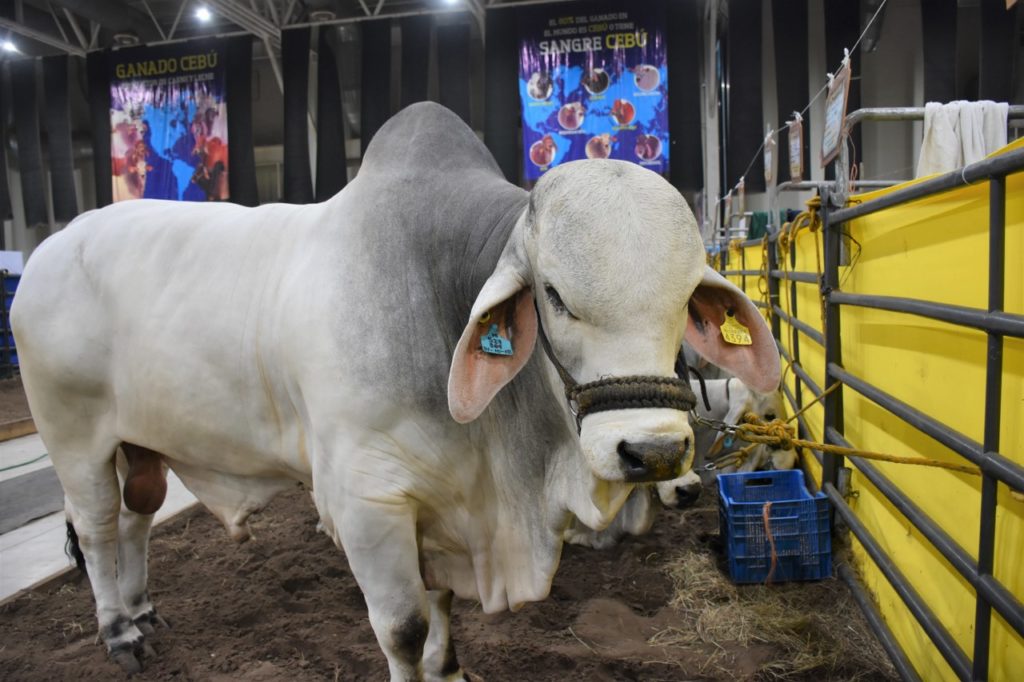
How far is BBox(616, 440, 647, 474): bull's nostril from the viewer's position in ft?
4.95

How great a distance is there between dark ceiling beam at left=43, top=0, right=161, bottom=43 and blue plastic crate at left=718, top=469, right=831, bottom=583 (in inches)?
556

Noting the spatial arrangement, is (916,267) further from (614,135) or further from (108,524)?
(614,135)

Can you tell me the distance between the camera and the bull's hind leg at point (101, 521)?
2.97 m

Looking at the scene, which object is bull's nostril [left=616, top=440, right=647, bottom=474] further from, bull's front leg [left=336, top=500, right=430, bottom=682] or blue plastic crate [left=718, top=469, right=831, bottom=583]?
blue plastic crate [left=718, top=469, right=831, bottom=583]

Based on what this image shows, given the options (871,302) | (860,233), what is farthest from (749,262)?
(871,302)

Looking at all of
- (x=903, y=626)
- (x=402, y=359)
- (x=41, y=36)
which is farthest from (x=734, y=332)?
(x=41, y=36)

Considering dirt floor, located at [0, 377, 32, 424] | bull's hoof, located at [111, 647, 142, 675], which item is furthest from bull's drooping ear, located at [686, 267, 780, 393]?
dirt floor, located at [0, 377, 32, 424]

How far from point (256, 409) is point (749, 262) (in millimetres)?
5617

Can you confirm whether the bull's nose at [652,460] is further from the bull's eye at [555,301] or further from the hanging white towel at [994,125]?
the hanging white towel at [994,125]

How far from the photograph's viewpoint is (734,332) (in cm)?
194

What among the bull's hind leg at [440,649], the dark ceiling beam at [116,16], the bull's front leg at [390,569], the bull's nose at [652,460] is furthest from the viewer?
the dark ceiling beam at [116,16]

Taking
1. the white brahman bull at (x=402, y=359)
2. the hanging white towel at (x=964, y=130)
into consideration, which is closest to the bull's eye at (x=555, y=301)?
the white brahman bull at (x=402, y=359)

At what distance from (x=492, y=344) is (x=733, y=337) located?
64 centimetres

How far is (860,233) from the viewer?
121 inches
